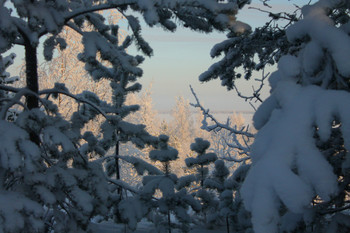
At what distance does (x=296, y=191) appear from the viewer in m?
1.68

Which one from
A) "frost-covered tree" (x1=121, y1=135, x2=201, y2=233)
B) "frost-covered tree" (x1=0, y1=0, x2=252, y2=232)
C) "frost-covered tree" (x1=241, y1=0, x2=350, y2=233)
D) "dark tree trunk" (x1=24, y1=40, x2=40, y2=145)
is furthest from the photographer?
"frost-covered tree" (x1=121, y1=135, x2=201, y2=233)

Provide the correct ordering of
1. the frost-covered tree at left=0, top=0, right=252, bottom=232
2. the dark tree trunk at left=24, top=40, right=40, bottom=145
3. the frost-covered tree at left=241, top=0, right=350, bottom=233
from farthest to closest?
1. the dark tree trunk at left=24, top=40, right=40, bottom=145
2. the frost-covered tree at left=0, top=0, right=252, bottom=232
3. the frost-covered tree at left=241, top=0, right=350, bottom=233

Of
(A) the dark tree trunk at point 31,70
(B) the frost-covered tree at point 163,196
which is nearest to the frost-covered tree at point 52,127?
(A) the dark tree trunk at point 31,70

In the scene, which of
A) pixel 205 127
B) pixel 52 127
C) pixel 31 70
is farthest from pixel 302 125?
pixel 205 127

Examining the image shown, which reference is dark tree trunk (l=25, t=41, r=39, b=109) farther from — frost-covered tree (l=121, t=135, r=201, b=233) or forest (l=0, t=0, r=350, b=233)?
frost-covered tree (l=121, t=135, r=201, b=233)

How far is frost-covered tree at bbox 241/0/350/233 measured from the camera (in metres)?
1.73

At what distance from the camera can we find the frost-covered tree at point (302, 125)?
Answer: 68.2 inches

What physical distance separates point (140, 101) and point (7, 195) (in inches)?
1219

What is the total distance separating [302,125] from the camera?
1.92 m

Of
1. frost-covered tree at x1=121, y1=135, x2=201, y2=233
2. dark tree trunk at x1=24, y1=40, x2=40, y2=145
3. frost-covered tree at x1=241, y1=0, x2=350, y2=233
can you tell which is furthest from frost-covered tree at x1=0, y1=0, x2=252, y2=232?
frost-covered tree at x1=241, y1=0, x2=350, y2=233

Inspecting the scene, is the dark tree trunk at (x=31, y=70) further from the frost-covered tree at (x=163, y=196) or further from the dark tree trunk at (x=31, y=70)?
the frost-covered tree at (x=163, y=196)

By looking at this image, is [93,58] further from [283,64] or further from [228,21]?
[283,64]

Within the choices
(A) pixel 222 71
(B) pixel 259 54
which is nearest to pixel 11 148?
(A) pixel 222 71

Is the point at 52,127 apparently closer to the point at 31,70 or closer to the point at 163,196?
the point at 31,70
